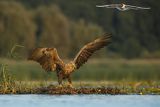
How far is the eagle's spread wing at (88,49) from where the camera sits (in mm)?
18766

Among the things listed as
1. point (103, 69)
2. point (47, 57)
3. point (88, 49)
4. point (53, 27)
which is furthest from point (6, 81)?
point (53, 27)

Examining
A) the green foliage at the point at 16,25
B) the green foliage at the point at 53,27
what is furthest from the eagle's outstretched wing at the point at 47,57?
the green foliage at the point at 53,27

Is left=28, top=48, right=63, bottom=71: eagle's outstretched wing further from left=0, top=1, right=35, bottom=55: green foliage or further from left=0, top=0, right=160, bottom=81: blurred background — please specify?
left=0, top=1, right=35, bottom=55: green foliage

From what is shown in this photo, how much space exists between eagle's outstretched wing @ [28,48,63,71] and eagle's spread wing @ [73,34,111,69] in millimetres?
407

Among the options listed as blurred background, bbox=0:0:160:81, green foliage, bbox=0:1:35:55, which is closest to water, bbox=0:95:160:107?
blurred background, bbox=0:0:160:81

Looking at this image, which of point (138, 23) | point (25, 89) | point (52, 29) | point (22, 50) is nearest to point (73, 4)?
point (138, 23)

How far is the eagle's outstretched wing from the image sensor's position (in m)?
18.5

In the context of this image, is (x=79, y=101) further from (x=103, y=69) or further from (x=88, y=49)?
(x=103, y=69)

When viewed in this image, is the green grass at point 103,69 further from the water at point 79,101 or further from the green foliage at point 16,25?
the water at point 79,101

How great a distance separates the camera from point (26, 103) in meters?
16.6

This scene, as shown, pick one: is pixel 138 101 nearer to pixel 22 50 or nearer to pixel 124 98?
pixel 124 98

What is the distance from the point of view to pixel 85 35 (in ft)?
144

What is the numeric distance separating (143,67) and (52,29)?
11.7 m

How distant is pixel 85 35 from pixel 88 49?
→ 24951 millimetres
